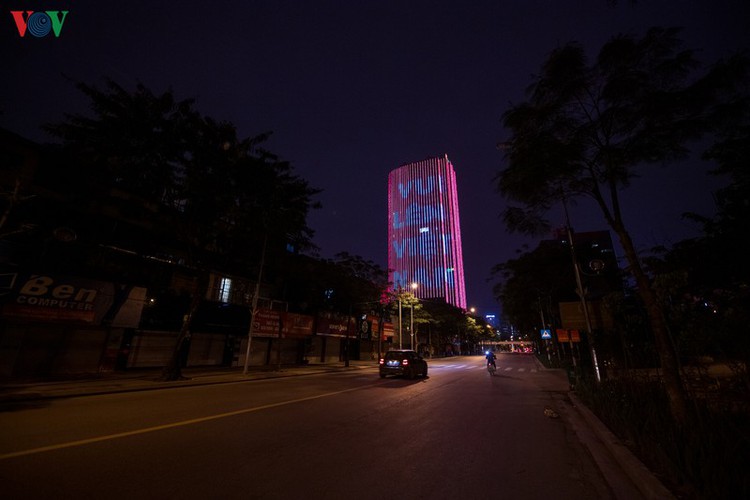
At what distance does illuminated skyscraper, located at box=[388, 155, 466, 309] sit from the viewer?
137000 mm

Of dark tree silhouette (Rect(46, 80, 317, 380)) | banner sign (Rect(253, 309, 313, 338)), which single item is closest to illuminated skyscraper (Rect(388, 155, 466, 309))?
banner sign (Rect(253, 309, 313, 338))

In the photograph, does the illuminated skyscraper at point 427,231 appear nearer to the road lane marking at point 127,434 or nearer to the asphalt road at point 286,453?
the road lane marking at point 127,434

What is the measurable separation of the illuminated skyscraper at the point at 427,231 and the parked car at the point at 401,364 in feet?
368

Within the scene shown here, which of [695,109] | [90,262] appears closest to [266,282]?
[90,262]

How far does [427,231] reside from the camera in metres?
141

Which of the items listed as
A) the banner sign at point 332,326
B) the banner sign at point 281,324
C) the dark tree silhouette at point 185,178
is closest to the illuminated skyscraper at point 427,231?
the banner sign at point 332,326

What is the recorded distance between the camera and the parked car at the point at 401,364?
2002 cm

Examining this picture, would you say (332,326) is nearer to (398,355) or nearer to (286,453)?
(398,355)

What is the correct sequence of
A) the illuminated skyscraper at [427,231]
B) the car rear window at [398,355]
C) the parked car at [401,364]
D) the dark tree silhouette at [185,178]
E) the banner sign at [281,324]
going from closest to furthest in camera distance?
1. the dark tree silhouette at [185,178]
2. the parked car at [401,364]
3. the car rear window at [398,355]
4. the banner sign at [281,324]
5. the illuminated skyscraper at [427,231]

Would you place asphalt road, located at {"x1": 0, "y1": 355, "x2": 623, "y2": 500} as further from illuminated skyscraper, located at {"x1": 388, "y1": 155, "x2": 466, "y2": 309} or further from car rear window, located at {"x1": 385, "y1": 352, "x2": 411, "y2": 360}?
illuminated skyscraper, located at {"x1": 388, "y1": 155, "x2": 466, "y2": 309}

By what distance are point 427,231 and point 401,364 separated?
123848 mm

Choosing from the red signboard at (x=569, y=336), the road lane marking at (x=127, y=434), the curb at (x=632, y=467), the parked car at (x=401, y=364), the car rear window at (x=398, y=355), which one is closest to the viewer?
the curb at (x=632, y=467)

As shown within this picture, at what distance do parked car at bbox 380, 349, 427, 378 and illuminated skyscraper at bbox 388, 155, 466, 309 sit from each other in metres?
112

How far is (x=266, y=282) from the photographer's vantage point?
98.8ft
